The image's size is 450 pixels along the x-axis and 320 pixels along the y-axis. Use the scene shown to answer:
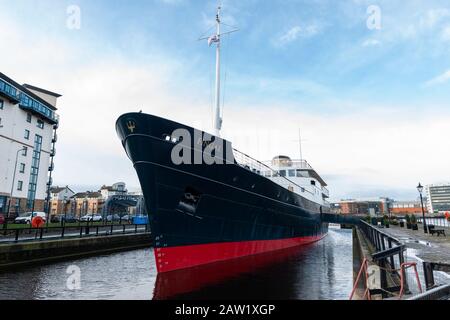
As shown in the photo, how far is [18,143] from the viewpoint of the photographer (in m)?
47.9

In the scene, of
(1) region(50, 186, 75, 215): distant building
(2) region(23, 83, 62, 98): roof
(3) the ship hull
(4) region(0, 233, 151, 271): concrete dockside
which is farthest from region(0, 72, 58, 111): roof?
(1) region(50, 186, 75, 215): distant building

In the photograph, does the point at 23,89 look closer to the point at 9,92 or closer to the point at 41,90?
the point at 9,92

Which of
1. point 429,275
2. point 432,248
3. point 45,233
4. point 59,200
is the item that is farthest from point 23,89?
point 59,200

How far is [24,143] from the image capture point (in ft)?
162

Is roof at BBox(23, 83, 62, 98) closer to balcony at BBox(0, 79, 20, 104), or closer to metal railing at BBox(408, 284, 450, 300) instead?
balcony at BBox(0, 79, 20, 104)

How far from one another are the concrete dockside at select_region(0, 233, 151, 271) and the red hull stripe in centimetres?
794

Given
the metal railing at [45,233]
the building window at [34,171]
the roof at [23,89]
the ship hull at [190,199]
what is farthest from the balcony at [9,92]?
the ship hull at [190,199]

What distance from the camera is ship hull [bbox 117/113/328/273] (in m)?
11.9
